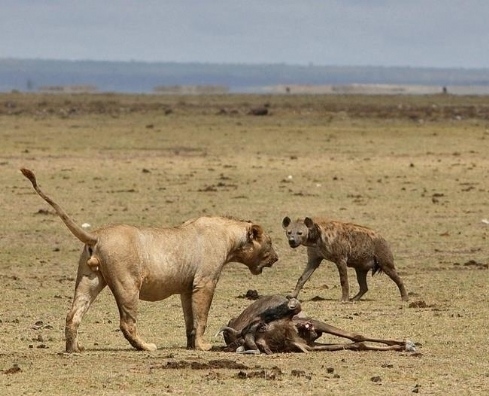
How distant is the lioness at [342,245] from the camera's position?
626 inches

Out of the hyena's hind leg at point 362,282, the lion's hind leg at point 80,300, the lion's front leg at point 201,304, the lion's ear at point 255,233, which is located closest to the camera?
the lion's hind leg at point 80,300

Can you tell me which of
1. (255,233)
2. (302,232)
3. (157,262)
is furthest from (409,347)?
(302,232)

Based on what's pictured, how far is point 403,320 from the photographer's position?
1388 centimetres

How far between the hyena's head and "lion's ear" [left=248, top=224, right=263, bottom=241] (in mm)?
2938

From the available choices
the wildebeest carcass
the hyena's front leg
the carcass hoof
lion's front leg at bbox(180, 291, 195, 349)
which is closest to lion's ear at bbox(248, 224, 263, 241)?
lion's front leg at bbox(180, 291, 195, 349)

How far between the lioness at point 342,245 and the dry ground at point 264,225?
348mm

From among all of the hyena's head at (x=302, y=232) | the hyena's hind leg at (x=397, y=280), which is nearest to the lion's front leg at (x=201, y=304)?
the hyena's head at (x=302, y=232)

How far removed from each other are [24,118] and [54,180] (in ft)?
85.1

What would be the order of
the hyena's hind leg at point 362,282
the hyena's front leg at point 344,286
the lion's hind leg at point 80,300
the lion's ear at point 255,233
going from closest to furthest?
the lion's hind leg at point 80,300, the lion's ear at point 255,233, the hyena's front leg at point 344,286, the hyena's hind leg at point 362,282

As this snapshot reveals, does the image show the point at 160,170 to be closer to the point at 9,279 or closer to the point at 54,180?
the point at 54,180

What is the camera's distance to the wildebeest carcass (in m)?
11.7

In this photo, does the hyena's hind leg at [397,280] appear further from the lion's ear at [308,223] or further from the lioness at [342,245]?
the lion's ear at [308,223]

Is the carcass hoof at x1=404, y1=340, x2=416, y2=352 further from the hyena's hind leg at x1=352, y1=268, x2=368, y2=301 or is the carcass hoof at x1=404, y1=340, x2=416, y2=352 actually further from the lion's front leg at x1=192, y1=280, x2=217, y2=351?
the hyena's hind leg at x1=352, y1=268, x2=368, y2=301

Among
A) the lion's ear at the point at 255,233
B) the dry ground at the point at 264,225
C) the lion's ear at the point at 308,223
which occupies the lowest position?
the dry ground at the point at 264,225
